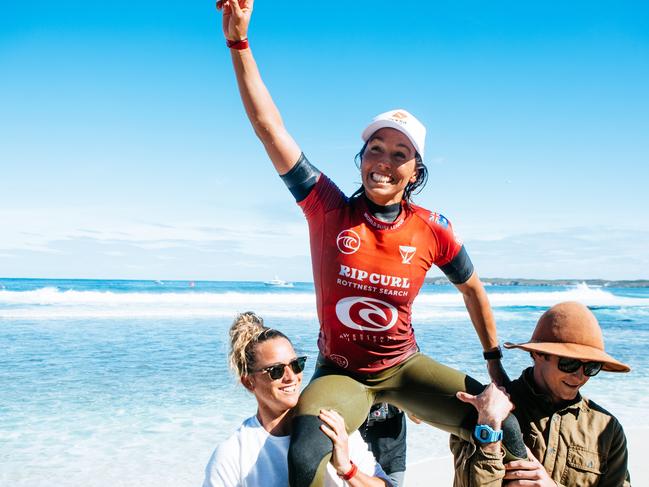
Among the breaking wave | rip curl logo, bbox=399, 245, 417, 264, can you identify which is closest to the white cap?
rip curl logo, bbox=399, 245, 417, 264

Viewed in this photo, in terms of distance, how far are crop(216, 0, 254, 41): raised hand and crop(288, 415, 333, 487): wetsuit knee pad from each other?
1826 mm

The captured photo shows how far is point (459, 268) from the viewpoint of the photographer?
3305 mm

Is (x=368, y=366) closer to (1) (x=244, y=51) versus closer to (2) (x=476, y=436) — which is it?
(2) (x=476, y=436)

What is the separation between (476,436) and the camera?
267 cm

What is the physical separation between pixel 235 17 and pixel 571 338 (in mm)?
2270

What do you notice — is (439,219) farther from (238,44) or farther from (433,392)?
(238,44)

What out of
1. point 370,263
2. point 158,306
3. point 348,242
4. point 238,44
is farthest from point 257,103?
point 158,306

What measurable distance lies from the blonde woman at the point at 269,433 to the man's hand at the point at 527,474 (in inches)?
22.3

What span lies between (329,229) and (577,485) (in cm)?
175

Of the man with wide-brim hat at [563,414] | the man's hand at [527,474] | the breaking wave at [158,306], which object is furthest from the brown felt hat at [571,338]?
the breaking wave at [158,306]

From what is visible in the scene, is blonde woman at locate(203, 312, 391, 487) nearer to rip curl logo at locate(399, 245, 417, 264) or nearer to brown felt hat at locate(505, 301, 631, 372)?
rip curl logo at locate(399, 245, 417, 264)

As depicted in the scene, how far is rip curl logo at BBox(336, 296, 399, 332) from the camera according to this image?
2.97 meters

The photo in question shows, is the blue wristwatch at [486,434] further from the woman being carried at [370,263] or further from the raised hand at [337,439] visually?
the raised hand at [337,439]

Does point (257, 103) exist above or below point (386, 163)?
above
